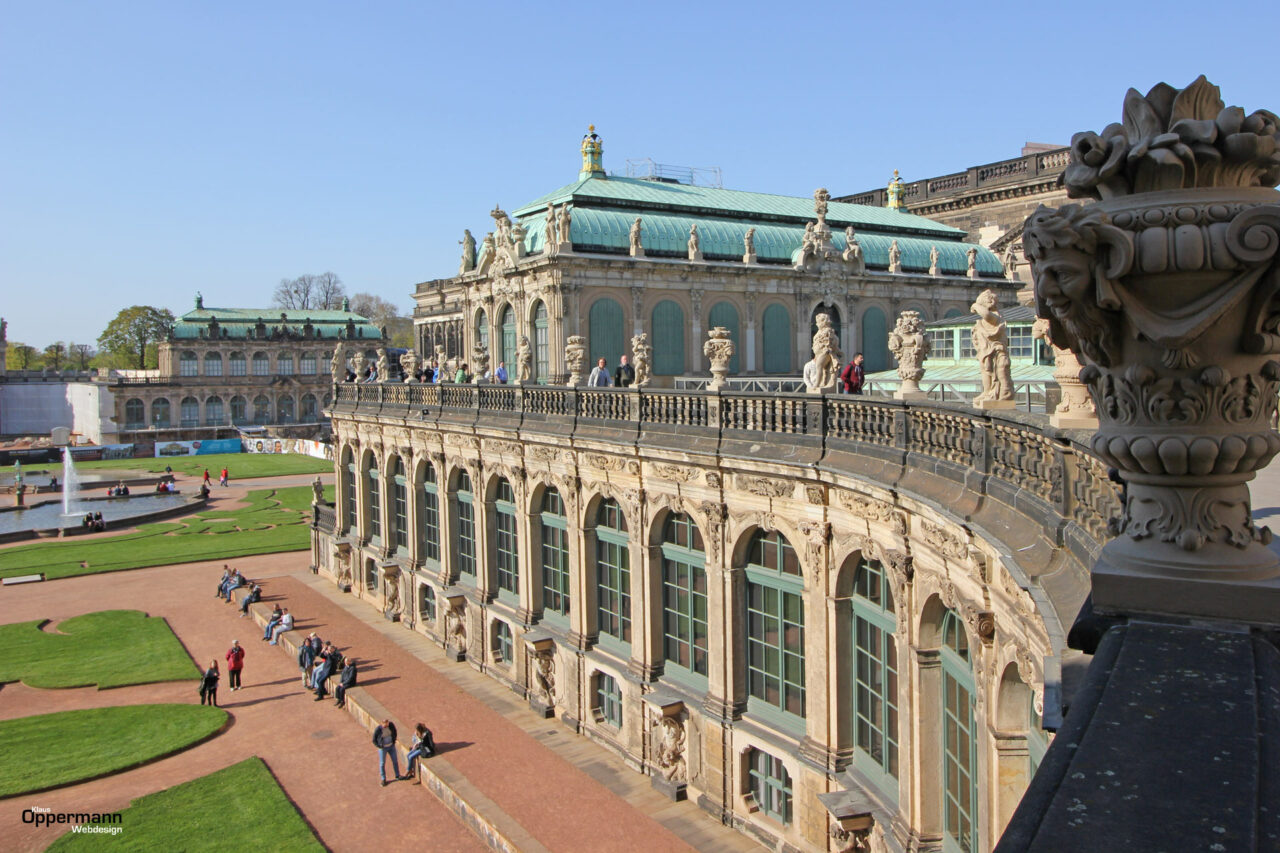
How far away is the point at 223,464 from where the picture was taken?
94250 mm

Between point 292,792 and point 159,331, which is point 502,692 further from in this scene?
point 159,331

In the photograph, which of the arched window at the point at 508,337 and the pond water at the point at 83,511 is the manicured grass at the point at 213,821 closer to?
the arched window at the point at 508,337

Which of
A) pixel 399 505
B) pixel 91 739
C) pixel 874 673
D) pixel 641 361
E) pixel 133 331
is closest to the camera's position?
pixel 874 673

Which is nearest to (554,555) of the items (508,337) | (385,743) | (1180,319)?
(385,743)

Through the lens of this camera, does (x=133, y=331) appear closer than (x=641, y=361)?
No

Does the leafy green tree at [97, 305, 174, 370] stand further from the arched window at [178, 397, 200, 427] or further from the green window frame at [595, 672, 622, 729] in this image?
the green window frame at [595, 672, 622, 729]

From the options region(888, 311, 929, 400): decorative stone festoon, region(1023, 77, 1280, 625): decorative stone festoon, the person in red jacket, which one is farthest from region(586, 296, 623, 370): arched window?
region(1023, 77, 1280, 625): decorative stone festoon

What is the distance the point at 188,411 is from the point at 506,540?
9522 cm

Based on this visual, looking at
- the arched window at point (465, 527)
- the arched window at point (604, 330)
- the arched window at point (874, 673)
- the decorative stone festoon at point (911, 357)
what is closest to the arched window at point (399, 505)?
the arched window at point (465, 527)

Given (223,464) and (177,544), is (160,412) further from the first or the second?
(177,544)

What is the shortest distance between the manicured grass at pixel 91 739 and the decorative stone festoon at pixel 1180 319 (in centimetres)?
2652

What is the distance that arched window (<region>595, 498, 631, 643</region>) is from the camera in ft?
79.6

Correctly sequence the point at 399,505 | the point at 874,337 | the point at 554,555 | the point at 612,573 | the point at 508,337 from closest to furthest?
1. the point at 612,573
2. the point at 554,555
3. the point at 508,337
4. the point at 874,337
5. the point at 399,505

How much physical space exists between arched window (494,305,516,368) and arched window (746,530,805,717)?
57.4 feet
